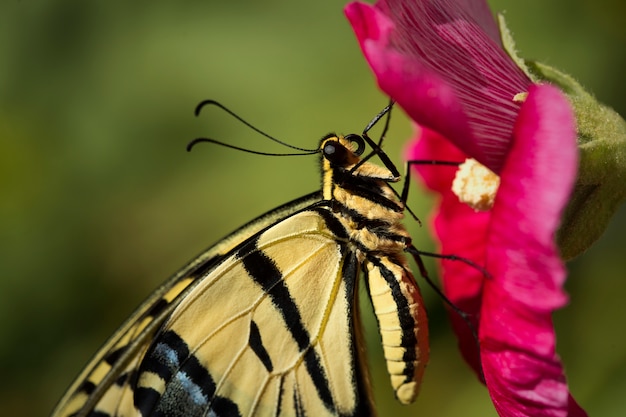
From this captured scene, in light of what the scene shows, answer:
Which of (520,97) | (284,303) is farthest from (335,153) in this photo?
(520,97)

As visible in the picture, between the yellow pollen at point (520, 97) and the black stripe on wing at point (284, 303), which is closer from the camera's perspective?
the yellow pollen at point (520, 97)

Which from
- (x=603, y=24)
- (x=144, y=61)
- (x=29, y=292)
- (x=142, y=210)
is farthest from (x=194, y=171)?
(x=603, y=24)

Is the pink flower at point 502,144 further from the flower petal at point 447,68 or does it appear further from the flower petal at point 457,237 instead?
the flower petal at point 457,237

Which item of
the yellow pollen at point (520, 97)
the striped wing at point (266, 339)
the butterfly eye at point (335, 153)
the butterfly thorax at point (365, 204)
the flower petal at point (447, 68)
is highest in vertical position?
the flower petal at point (447, 68)

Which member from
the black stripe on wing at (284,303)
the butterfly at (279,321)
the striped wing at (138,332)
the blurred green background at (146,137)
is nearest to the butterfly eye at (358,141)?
the butterfly at (279,321)

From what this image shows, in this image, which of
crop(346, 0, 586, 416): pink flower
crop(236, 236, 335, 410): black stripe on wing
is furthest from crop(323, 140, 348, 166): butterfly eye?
crop(346, 0, 586, 416): pink flower

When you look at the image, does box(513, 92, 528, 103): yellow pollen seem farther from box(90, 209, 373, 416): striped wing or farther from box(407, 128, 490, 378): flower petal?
box(90, 209, 373, 416): striped wing

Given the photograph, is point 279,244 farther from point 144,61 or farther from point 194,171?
point 144,61
